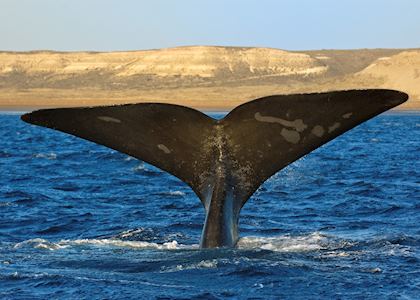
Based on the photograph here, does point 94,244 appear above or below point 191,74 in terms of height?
above

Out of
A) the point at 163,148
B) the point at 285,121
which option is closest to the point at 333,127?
the point at 285,121

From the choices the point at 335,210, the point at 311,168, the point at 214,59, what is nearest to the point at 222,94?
the point at 214,59

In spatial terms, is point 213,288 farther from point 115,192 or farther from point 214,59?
point 214,59

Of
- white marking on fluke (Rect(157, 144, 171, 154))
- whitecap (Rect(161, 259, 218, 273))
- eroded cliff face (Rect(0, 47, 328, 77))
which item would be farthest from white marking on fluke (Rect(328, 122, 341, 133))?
eroded cliff face (Rect(0, 47, 328, 77))

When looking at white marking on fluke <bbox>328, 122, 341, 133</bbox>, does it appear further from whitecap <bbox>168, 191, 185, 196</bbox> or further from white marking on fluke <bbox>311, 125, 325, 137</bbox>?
whitecap <bbox>168, 191, 185, 196</bbox>

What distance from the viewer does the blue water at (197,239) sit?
29.2 ft

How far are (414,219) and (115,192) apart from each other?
734 cm

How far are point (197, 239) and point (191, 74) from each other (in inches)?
5654

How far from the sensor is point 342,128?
8.67 m

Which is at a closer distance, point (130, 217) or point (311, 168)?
point (130, 217)

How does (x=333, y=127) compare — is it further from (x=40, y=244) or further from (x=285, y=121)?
(x=40, y=244)

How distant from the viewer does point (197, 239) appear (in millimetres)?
12195

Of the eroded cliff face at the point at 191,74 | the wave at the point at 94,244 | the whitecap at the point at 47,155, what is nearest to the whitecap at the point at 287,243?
the wave at the point at 94,244

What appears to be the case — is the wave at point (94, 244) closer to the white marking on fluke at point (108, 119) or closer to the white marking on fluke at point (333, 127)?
the white marking on fluke at point (108, 119)
